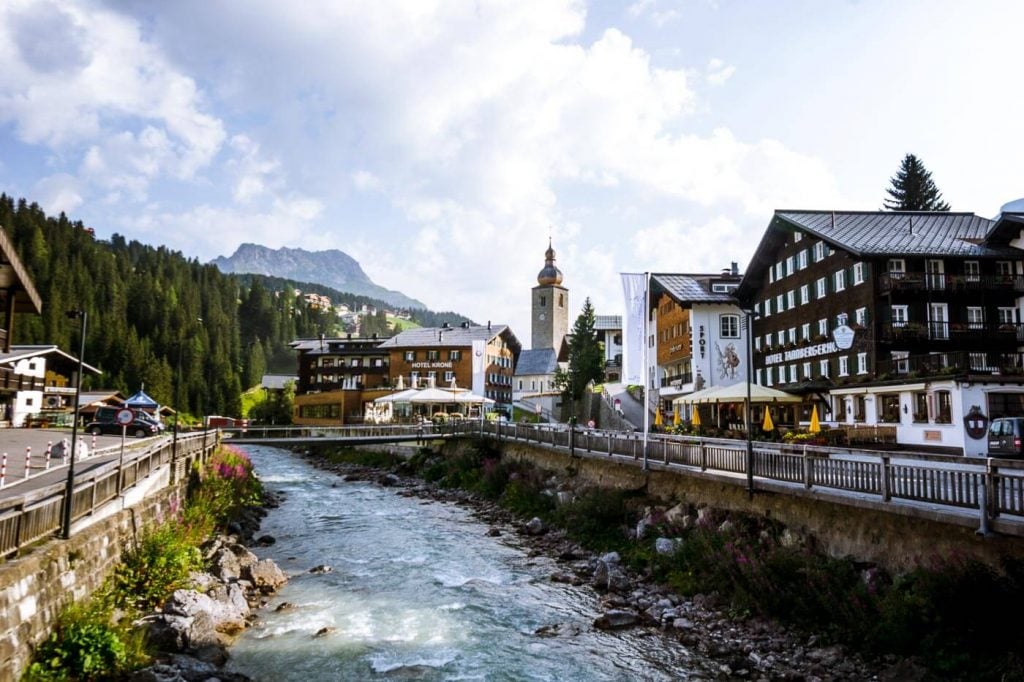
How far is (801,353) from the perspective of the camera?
4153cm

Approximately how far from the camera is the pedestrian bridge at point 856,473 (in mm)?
10188

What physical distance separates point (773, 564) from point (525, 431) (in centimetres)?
2132

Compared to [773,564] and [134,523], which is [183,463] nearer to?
[134,523]

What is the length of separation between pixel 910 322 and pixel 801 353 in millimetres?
7714

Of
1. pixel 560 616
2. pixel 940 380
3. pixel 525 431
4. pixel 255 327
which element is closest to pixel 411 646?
pixel 560 616

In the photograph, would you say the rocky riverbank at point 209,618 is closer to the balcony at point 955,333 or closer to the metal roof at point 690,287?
the balcony at point 955,333

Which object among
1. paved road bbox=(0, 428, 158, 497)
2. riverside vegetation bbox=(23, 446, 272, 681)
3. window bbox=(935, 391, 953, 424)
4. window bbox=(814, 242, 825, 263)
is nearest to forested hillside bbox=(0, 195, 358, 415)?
paved road bbox=(0, 428, 158, 497)

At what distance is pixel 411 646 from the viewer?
13.0 meters

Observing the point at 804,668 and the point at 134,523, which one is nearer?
the point at 804,668

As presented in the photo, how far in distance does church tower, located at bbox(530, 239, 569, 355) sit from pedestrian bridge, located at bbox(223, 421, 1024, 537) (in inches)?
3180

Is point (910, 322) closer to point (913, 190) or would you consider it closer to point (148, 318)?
point (913, 190)

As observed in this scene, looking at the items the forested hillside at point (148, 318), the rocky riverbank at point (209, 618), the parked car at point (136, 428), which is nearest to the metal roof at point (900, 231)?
the rocky riverbank at point (209, 618)

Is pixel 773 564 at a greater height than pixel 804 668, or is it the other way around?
pixel 773 564

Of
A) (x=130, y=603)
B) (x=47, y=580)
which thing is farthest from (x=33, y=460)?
(x=47, y=580)
